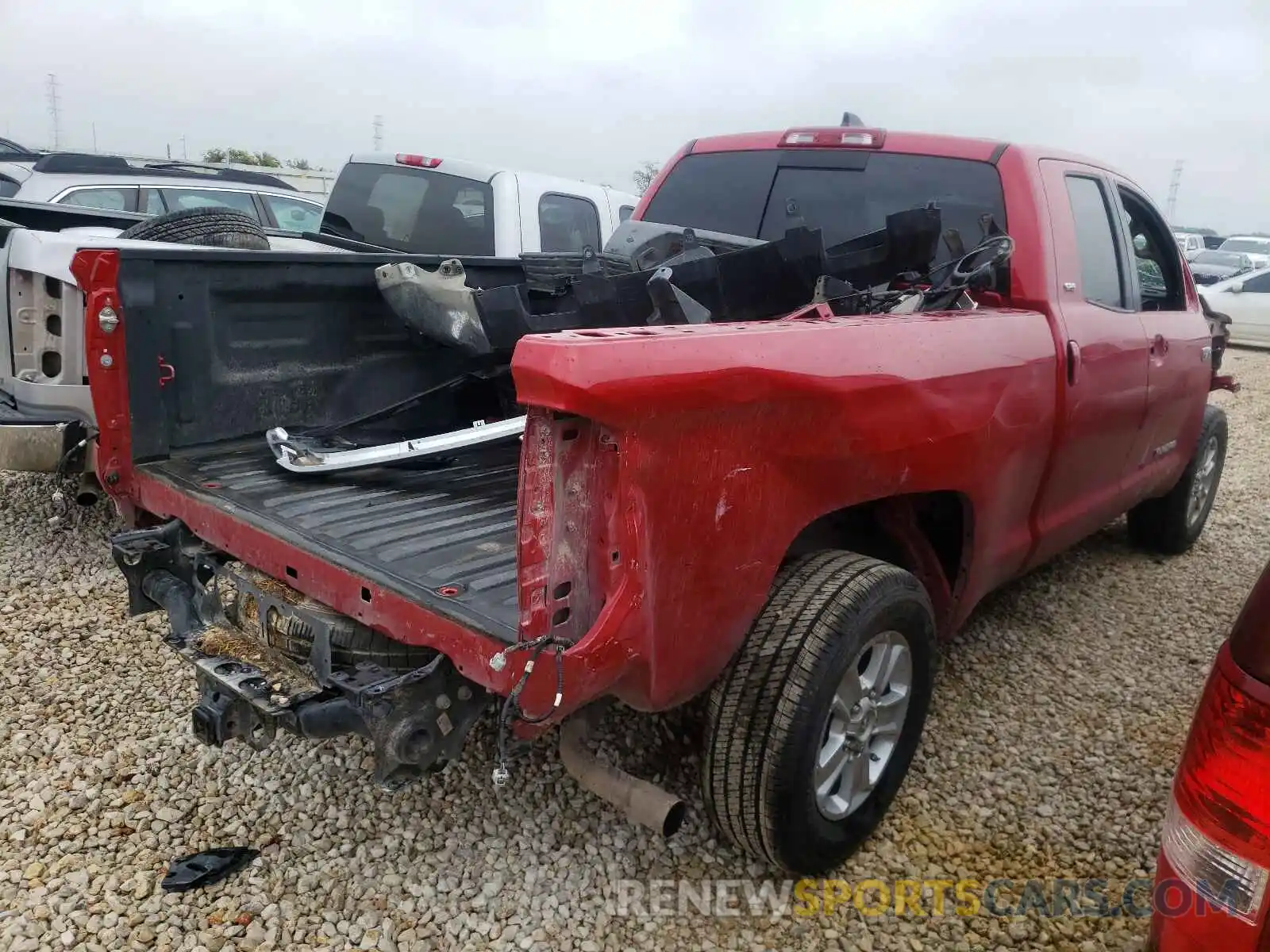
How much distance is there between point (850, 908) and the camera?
8.41 ft

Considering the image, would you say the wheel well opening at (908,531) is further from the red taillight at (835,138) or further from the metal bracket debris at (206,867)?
the metal bracket debris at (206,867)

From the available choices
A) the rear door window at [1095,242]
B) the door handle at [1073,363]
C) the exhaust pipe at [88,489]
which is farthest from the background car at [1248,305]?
the exhaust pipe at [88,489]

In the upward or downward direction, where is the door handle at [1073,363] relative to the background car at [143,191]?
downward

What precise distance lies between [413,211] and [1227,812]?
5890mm

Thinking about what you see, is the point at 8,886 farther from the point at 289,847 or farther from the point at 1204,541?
the point at 1204,541

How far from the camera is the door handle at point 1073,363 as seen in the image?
3260mm

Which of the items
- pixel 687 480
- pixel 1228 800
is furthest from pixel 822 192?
pixel 1228 800

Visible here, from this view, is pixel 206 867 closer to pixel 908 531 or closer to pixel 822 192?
pixel 908 531

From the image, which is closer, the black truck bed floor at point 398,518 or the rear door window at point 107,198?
the black truck bed floor at point 398,518

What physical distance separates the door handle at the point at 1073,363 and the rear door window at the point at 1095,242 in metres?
0.38

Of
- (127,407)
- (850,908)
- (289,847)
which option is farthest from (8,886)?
(850,908)

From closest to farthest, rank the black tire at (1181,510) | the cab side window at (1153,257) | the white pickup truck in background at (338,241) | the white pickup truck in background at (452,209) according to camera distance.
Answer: the white pickup truck in background at (338,241) < the cab side window at (1153,257) < the black tire at (1181,510) < the white pickup truck in background at (452,209)

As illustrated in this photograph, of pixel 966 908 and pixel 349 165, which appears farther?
pixel 349 165

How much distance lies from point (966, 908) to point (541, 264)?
9.46 feet
